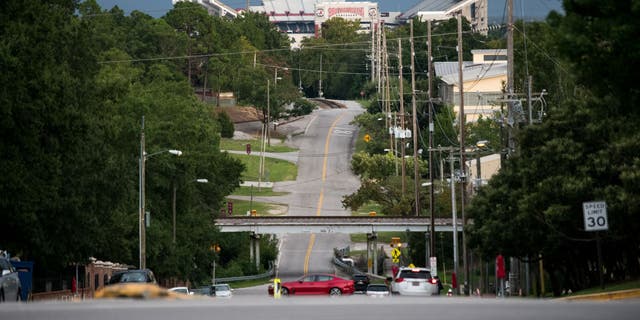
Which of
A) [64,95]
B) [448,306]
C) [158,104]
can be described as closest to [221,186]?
[158,104]

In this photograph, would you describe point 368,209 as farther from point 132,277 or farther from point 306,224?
point 132,277

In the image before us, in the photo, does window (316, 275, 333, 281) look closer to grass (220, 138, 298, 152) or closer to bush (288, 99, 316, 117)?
grass (220, 138, 298, 152)

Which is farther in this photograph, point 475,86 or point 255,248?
point 475,86

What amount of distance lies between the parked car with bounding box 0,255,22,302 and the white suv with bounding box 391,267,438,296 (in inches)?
649

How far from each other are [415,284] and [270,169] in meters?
100

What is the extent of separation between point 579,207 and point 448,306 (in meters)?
27.9

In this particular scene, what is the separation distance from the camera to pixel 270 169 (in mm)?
147875

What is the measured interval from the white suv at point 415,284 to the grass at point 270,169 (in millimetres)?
93606

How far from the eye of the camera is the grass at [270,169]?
14400 cm

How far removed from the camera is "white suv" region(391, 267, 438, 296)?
48.0 m

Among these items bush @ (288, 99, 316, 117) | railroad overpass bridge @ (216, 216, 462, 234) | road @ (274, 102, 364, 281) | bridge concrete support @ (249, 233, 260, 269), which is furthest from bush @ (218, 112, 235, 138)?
railroad overpass bridge @ (216, 216, 462, 234)

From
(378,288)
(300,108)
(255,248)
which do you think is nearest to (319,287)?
(378,288)

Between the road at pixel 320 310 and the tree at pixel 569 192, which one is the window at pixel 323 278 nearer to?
the tree at pixel 569 192

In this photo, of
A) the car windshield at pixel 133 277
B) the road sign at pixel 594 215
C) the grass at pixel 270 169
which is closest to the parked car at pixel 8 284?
the car windshield at pixel 133 277
